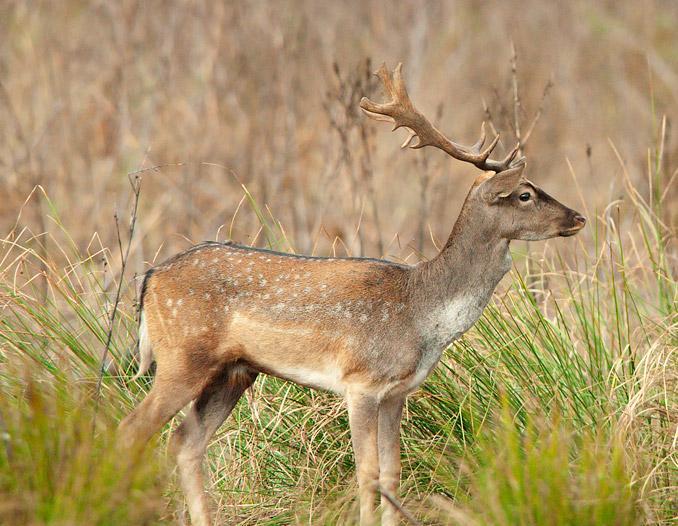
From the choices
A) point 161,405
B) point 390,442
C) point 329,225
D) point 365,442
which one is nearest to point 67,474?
point 161,405

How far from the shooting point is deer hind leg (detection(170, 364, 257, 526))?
522 cm

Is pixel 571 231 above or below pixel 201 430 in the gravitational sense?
above

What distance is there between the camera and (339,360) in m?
5.02

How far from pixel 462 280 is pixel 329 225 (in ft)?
20.6

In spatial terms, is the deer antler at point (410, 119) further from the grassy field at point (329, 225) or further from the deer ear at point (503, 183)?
the grassy field at point (329, 225)

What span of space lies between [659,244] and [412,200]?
237 inches

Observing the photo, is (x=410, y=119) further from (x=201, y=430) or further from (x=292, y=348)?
(x=201, y=430)

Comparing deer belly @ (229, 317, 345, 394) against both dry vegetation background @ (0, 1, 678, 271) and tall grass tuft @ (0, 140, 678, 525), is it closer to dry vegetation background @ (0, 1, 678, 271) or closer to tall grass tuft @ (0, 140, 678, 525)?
tall grass tuft @ (0, 140, 678, 525)

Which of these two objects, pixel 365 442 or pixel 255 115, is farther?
pixel 255 115

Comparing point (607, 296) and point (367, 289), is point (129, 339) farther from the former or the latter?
point (607, 296)

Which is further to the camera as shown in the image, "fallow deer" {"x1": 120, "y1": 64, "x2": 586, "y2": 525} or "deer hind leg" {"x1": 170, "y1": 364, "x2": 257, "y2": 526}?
"deer hind leg" {"x1": 170, "y1": 364, "x2": 257, "y2": 526}

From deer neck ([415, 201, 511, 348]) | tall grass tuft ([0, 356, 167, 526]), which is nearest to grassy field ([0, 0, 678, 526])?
tall grass tuft ([0, 356, 167, 526])

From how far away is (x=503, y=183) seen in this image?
200 inches

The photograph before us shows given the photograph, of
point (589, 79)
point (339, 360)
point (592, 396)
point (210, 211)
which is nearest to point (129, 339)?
point (339, 360)
